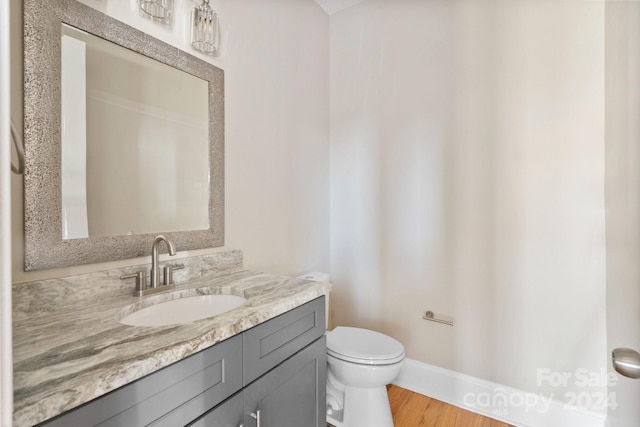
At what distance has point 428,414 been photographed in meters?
1.70

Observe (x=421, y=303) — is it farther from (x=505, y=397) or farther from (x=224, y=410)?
(x=224, y=410)

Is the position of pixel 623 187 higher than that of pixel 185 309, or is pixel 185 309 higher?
pixel 623 187

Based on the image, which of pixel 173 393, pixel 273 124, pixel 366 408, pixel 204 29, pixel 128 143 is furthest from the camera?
pixel 273 124

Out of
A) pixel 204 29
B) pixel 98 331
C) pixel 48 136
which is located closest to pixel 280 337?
pixel 98 331

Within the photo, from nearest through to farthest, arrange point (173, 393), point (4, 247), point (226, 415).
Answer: point (4, 247)
point (173, 393)
point (226, 415)

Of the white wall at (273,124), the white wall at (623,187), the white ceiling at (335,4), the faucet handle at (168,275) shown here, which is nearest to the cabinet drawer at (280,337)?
the faucet handle at (168,275)

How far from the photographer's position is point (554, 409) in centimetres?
155

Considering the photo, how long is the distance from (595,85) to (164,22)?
6.56 feet

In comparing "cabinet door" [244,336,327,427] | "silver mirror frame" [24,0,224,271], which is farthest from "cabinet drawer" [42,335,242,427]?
"silver mirror frame" [24,0,224,271]

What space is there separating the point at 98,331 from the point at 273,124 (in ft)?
4.50

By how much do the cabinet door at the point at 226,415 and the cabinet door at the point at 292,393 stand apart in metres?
0.03

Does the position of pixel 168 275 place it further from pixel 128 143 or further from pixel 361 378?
pixel 361 378

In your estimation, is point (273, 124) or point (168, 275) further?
point (273, 124)

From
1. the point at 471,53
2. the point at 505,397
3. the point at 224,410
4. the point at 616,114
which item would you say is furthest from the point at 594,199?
the point at 224,410
